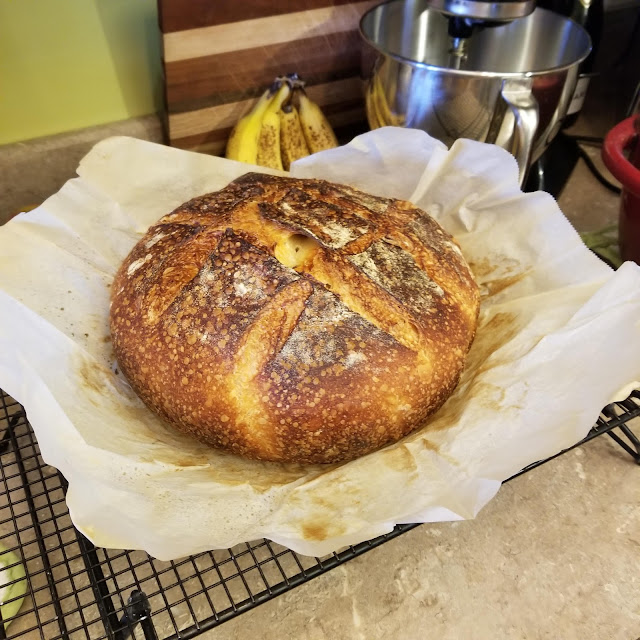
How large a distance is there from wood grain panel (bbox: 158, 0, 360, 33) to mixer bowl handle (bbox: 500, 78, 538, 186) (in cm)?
43

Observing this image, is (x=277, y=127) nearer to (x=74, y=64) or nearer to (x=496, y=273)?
(x=74, y=64)

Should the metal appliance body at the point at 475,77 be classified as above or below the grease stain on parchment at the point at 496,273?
above

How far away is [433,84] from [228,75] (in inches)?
15.8

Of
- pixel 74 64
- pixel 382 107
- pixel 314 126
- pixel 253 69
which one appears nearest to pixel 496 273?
pixel 382 107

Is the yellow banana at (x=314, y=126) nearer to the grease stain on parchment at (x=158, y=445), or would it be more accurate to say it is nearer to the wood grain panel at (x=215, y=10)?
the wood grain panel at (x=215, y=10)

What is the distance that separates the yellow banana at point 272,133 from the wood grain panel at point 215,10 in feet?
0.43

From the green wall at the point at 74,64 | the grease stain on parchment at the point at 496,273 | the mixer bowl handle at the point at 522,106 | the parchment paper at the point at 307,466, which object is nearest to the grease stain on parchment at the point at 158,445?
the parchment paper at the point at 307,466

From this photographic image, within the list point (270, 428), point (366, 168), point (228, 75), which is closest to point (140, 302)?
point (270, 428)

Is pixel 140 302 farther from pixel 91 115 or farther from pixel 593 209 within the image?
pixel 593 209

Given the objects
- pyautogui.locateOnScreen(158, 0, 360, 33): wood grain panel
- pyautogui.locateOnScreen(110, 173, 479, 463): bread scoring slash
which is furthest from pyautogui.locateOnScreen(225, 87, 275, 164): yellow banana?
pyautogui.locateOnScreen(110, 173, 479, 463): bread scoring slash

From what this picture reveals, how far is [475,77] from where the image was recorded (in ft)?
3.07

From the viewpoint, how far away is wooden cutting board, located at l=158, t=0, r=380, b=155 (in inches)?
41.4

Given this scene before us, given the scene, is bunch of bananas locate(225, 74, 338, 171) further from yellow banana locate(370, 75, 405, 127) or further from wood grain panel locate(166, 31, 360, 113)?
yellow banana locate(370, 75, 405, 127)

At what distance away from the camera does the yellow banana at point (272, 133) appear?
1145mm
